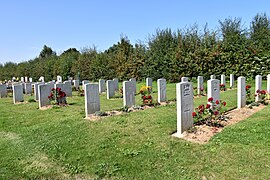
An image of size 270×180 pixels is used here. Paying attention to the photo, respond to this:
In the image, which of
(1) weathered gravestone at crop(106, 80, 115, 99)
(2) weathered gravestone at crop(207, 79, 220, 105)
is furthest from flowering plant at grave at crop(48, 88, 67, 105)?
(2) weathered gravestone at crop(207, 79, 220, 105)

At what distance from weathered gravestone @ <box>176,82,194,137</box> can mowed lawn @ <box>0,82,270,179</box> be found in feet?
1.36

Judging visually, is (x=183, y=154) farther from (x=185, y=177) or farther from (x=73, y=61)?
(x=73, y=61)

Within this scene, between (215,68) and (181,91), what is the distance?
1666 cm

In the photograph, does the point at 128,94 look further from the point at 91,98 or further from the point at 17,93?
A: the point at 17,93

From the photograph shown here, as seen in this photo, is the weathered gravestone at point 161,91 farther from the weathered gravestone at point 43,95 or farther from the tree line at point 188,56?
the tree line at point 188,56

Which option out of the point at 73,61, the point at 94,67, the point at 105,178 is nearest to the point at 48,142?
the point at 105,178

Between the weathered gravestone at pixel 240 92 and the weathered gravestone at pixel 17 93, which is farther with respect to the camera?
the weathered gravestone at pixel 17 93

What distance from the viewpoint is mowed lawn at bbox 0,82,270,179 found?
461 cm

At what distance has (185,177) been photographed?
14.3 ft

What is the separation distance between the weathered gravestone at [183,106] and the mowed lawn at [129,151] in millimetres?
414

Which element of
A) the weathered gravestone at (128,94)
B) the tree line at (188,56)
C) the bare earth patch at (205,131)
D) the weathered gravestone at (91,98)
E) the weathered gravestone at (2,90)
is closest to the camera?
the bare earth patch at (205,131)

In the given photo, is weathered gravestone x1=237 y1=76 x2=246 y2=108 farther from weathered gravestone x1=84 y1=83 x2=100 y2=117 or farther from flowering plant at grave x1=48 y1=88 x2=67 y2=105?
flowering plant at grave x1=48 y1=88 x2=67 y2=105

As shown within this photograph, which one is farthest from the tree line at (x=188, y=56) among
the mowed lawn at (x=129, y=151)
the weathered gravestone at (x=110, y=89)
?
the mowed lawn at (x=129, y=151)

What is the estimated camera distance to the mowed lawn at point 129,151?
15.1 feet
